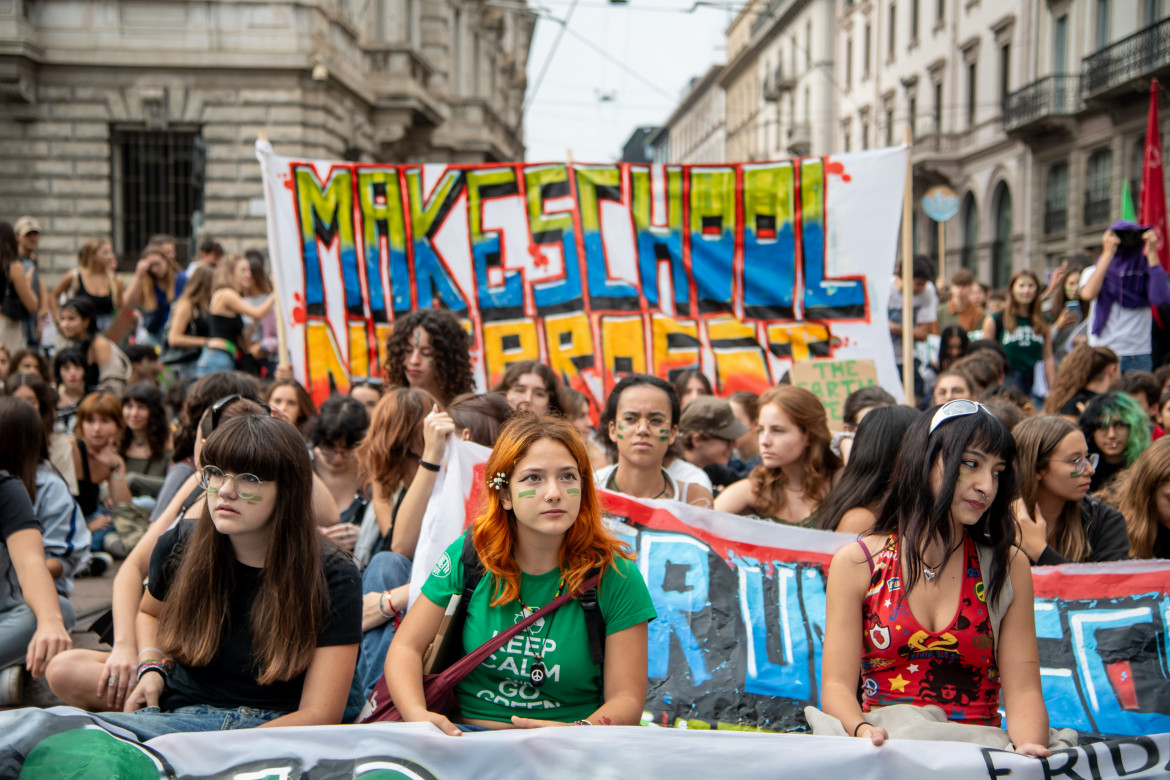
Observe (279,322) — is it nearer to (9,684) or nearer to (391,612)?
(9,684)

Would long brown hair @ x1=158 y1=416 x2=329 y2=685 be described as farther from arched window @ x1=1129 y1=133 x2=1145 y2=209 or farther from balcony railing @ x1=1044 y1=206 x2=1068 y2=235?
balcony railing @ x1=1044 y1=206 x2=1068 y2=235

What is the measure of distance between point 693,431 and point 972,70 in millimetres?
34062

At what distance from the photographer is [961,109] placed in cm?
3591

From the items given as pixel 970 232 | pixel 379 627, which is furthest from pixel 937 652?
pixel 970 232

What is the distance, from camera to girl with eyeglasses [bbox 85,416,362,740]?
273cm

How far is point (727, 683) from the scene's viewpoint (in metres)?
3.35

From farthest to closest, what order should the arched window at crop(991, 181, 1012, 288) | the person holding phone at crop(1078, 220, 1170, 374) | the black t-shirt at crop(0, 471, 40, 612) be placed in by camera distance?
the arched window at crop(991, 181, 1012, 288)
the person holding phone at crop(1078, 220, 1170, 374)
the black t-shirt at crop(0, 471, 40, 612)

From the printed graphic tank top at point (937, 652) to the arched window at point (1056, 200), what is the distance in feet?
95.3

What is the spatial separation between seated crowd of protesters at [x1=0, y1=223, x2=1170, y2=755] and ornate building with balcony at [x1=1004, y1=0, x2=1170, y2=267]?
22.6 meters

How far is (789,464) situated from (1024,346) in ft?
16.8

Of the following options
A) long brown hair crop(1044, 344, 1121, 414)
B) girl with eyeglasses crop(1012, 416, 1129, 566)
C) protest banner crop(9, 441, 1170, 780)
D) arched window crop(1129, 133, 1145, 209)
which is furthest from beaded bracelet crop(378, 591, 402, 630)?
arched window crop(1129, 133, 1145, 209)

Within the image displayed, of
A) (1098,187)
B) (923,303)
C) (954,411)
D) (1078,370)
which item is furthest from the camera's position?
(1098,187)

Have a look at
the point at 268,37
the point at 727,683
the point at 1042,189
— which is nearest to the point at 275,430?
the point at 727,683

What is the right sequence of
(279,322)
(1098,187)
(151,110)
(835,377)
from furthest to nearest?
(1098,187) → (151,110) → (279,322) → (835,377)
